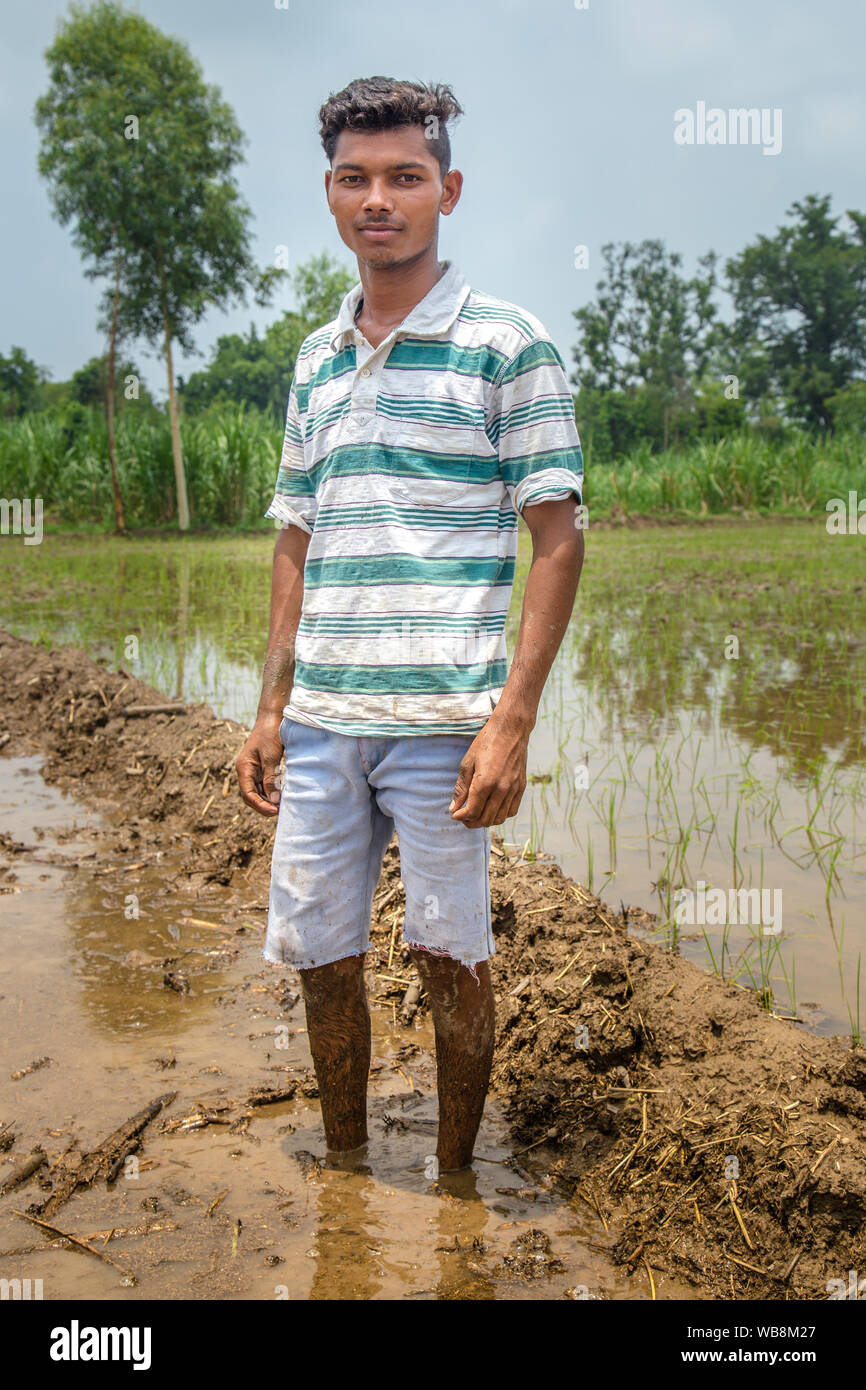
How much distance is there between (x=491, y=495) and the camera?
182 cm

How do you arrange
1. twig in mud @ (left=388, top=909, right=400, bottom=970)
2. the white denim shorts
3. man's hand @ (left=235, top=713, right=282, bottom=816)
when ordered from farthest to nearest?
twig in mud @ (left=388, top=909, right=400, bottom=970) < man's hand @ (left=235, top=713, right=282, bottom=816) < the white denim shorts

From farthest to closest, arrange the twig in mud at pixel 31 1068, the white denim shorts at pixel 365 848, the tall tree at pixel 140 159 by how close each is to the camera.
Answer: the tall tree at pixel 140 159
the twig in mud at pixel 31 1068
the white denim shorts at pixel 365 848

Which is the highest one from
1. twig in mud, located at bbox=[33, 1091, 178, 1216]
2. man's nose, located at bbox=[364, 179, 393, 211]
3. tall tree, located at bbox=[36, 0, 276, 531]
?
tall tree, located at bbox=[36, 0, 276, 531]

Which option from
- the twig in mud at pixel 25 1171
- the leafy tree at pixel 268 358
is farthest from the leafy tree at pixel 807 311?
the twig in mud at pixel 25 1171

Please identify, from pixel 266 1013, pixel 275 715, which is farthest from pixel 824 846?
pixel 275 715

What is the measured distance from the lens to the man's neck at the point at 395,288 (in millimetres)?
1876

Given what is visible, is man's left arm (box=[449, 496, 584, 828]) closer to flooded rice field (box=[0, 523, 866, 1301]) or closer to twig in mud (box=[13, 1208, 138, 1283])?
flooded rice field (box=[0, 523, 866, 1301])

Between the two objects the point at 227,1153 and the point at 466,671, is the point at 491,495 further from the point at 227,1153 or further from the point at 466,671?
the point at 227,1153

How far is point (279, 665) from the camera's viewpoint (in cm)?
213

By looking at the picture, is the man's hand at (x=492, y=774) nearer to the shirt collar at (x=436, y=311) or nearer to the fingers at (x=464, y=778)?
the fingers at (x=464, y=778)

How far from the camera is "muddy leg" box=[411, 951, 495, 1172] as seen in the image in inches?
74.8

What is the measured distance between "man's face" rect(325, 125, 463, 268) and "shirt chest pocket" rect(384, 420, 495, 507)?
1.01 feet

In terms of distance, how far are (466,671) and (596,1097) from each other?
1.04 meters

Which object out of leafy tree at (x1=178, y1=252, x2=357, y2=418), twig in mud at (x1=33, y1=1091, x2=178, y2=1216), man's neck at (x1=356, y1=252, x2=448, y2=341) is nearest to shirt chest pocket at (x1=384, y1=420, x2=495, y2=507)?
man's neck at (x1=356, y1=252, x2=448, y2=341)
